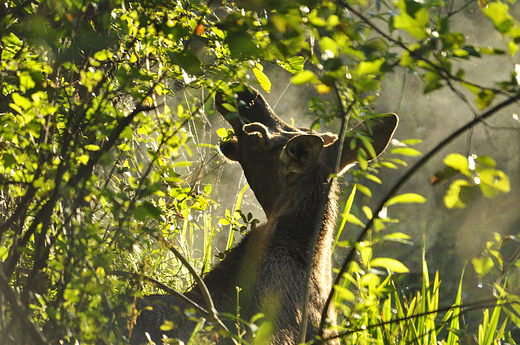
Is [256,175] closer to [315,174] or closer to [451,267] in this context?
[315,174]

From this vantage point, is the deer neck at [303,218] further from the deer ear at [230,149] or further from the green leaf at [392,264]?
the green leaf at [392,264]

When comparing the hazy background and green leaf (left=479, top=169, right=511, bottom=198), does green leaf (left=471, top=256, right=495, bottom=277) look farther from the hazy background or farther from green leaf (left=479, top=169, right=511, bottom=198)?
the hazy background

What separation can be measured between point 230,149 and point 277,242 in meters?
0.83

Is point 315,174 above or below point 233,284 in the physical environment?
above

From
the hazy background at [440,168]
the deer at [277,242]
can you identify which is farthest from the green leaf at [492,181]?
the hazy background at [440,168]

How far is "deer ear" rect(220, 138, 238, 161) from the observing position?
8.93ft

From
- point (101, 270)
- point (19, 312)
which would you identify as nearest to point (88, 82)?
point (101, 270)

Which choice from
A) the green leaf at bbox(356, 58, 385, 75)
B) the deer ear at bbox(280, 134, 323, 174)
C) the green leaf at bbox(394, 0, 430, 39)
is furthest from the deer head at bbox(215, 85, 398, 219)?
the green leaf at bbox(394, 0, 430, 39)

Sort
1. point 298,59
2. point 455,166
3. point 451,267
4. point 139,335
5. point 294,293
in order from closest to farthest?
point 455,166 < point 139,335 < point 298,59 < point 294,293 < point 451,267

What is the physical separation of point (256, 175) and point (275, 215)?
35 cm

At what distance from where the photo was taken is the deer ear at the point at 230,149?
8.93 ft

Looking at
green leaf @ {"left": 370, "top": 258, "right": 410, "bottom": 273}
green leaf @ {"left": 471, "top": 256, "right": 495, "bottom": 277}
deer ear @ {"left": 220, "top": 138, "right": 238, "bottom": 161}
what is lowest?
green leaf @ {"left": 370, "top": 258, "right": 410, "bottom": 273}

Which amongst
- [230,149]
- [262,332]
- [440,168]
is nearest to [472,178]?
[262,332]

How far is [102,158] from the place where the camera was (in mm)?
1040
